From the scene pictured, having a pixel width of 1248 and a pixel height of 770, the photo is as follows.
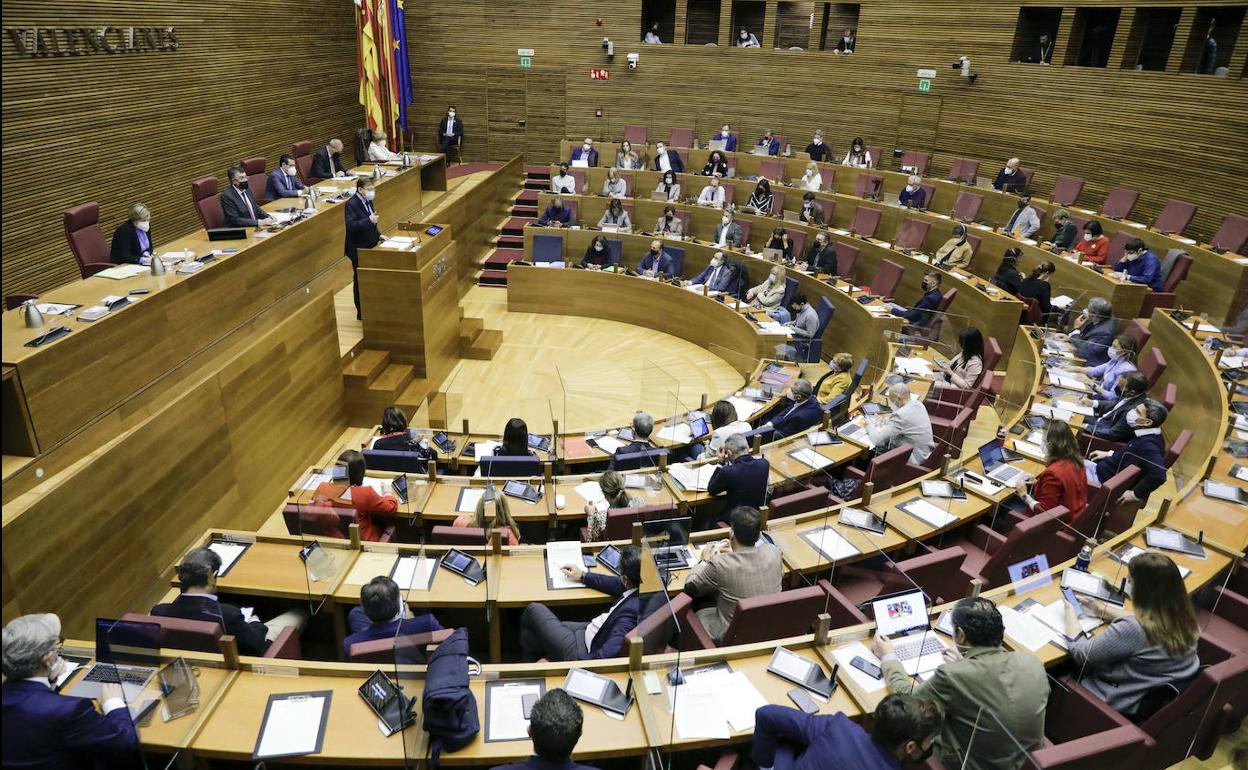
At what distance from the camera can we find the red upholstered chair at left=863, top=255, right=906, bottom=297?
9.09m

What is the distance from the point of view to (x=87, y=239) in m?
6.62

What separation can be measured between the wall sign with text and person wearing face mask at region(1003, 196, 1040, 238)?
10.0 metres

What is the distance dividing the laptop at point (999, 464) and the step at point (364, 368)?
5.62 meters

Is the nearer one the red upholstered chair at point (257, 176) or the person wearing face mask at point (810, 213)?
the red upholstered chair at point (257, 176)

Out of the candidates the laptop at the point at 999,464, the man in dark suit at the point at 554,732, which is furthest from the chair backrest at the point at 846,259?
the man in dark suit at the point at 554,732

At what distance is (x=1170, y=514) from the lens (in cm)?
466

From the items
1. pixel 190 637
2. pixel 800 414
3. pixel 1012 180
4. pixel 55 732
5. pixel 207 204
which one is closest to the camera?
pixel 55 732

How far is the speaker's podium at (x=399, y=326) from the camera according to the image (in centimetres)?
795

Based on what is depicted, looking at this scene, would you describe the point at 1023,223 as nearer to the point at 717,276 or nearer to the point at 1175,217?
the point at 1175,217

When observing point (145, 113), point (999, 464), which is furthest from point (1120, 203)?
point (145, 113)

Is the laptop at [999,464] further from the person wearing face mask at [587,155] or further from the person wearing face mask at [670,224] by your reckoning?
the person wearing face mask at [587,155]

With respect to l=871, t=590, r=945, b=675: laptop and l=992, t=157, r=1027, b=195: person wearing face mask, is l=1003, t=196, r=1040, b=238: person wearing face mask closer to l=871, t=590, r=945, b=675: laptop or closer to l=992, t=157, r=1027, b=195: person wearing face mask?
l=992, t=157, r=1027, b=195: person wearing face mask

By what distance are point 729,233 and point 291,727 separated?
9.02 m

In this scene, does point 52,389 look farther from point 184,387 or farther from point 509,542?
point 509,542
